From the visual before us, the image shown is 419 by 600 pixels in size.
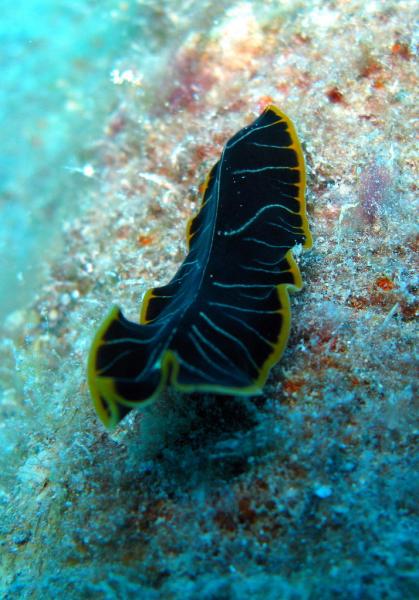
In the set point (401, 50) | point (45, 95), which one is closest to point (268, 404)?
point (401, 50)

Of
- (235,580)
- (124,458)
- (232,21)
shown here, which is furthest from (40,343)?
(232,21)

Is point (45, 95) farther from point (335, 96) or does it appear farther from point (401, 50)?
point (401, 50)

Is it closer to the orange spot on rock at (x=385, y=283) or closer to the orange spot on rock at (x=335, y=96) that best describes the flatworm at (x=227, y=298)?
the orange spot on rock at (x=385, y=283)

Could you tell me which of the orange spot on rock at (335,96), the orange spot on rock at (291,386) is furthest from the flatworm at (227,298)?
the orange spot on rock at (335,96)

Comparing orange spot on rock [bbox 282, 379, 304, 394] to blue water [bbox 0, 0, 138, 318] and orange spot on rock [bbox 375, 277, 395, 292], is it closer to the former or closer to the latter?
orange spot on rock [bbox 375, 277, 395, 292]

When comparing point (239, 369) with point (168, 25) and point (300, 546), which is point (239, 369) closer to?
point (300, 546)

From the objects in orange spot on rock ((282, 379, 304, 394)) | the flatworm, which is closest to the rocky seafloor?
orange spot on rock ((282, 379, 304, 394))
